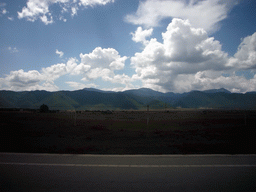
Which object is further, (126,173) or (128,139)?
(128,139)

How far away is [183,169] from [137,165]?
1.86 metres

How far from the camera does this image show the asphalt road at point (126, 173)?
525 cm

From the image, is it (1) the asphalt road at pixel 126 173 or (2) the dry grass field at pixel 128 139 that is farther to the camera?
(2) the dry grass field at pixel 128 139

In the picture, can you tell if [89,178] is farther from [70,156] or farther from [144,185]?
[70,156]

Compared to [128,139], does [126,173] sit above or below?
above

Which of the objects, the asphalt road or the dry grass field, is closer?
the asphalt road

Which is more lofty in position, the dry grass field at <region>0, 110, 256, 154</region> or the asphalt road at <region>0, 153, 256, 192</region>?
the asphalt road at <region>0, 153, 256, 192</region>

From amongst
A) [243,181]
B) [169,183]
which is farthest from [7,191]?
[243,181]

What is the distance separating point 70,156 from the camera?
859 cm

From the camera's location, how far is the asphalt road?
5.25 meters

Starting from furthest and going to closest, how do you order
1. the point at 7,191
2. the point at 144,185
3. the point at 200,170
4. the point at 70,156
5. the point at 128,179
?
the point at 70,156
the point at 200,170
the point at 128,179
the point at 144,185
the point at 7,191

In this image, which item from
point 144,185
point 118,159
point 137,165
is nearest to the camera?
point 144,185

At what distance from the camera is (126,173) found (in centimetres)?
627

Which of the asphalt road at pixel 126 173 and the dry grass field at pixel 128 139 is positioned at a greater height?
the asphalt road at pixel 126 173
